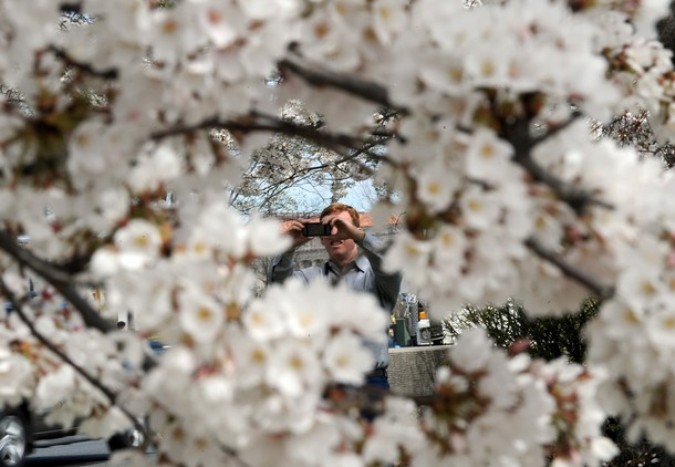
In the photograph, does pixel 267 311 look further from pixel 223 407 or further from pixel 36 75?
pixel 36 75

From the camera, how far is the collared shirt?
455cm

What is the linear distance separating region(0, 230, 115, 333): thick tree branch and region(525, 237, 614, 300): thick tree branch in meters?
0.73

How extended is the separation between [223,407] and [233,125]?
544 millimetres

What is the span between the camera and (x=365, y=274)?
4.87m

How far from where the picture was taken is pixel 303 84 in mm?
1559

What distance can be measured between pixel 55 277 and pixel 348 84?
1.89ft

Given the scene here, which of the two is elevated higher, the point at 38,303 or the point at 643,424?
the point at 38,303

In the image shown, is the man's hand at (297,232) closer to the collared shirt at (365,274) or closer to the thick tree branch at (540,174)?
the collared shirt at (365,274)

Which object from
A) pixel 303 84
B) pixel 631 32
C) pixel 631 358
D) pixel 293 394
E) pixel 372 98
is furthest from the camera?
pixel 631 32

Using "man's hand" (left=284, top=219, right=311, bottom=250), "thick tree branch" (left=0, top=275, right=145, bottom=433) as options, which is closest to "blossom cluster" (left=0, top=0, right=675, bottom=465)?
"thick tree branch" (left=0, top=275, right=145, bottom=433)

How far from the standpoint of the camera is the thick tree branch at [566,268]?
53.8 inches

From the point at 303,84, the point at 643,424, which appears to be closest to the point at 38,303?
the point at 303,84

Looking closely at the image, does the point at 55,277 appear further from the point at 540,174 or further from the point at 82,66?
the point at 540,174

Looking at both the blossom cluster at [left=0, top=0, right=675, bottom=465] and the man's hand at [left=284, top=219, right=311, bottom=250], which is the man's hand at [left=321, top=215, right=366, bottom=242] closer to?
the man's hand at [left=284, top=219, right=311, bottom=250]
